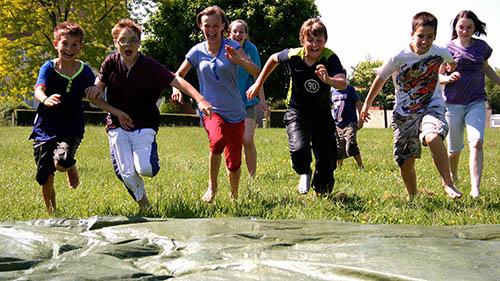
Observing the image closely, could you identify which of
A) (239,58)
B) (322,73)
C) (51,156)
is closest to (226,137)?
(239,58)

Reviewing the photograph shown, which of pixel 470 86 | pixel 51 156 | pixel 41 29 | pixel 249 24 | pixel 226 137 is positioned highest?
pixel 249 24

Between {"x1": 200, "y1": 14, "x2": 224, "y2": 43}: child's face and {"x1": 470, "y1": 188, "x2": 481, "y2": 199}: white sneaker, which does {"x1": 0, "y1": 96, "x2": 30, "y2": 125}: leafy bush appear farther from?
{"x1": 470, "y1": 188, "x2": 481, "y2": 199}: white sneaker

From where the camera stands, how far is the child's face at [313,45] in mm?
5582

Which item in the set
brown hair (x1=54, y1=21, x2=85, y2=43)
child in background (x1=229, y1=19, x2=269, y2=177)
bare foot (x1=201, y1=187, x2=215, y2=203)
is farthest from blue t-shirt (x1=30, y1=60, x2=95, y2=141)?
child in background (x1=229, y1=19, x2=269, y2=177)

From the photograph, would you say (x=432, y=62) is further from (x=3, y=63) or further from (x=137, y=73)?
(x=3, y=63)

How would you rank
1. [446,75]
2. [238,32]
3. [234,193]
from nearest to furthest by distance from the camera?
[234,193] → [446,75] → [238,32]

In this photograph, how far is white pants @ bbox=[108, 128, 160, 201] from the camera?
5070 mm

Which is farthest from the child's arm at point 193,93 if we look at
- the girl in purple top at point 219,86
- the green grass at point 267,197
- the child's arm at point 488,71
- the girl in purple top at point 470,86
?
the child's arm at point 488,71

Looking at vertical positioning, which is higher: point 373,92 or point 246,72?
point 246,72

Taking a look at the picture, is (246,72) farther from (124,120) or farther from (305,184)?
(124,120)

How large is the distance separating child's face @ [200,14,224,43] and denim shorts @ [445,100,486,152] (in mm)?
2469

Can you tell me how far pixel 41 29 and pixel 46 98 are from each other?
2771 cm

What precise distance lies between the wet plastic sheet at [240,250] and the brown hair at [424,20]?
6.91 feet

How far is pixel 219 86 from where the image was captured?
19.0 feet
